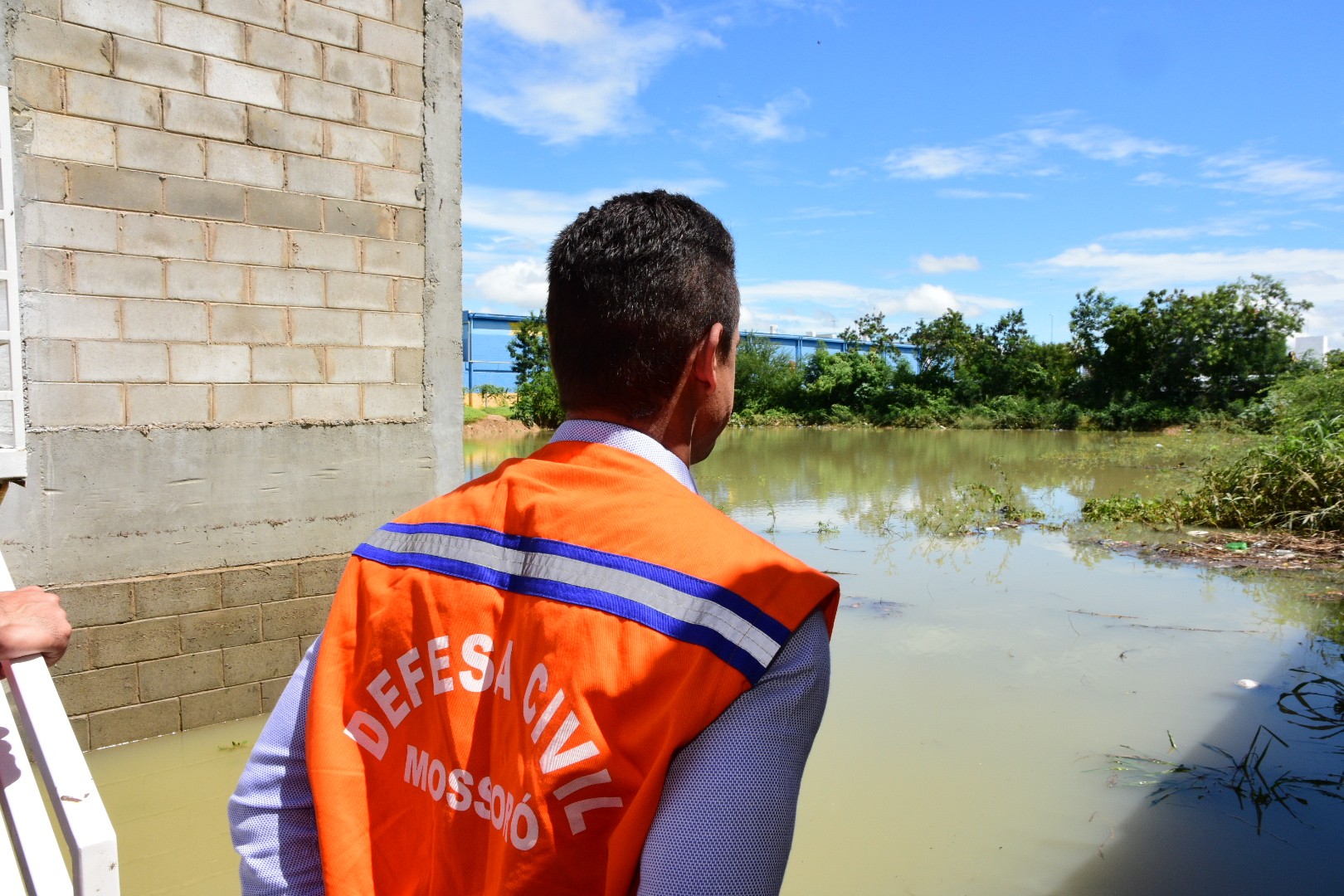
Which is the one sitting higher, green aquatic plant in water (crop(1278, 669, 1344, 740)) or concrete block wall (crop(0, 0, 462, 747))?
concrete block wall (crop(0, 0, 462, 747))

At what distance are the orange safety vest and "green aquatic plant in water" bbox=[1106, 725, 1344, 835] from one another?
144 inches

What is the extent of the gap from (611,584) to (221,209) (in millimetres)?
4093

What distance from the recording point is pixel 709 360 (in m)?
1.06

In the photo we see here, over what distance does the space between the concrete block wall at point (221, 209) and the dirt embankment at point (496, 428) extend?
1837 centimetres

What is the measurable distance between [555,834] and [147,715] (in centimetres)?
410

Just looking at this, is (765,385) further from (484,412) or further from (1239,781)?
(1239,781)

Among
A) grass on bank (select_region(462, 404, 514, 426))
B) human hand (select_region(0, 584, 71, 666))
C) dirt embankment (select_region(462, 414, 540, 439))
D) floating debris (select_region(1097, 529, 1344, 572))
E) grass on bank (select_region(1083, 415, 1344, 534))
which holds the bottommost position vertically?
dirt embankment (select_region(462, 414, 540, 439))

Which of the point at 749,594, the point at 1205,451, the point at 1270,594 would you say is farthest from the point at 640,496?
the point at 1205,451

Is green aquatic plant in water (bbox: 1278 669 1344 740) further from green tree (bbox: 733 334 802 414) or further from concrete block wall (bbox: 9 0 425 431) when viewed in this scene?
green tree (bbox: 733 334 802 414)

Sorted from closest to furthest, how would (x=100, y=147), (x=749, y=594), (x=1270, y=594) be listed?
(x=749, y=594)
(x=100, y=147)
(x=1270, y=594)

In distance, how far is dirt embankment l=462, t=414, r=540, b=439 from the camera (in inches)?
924

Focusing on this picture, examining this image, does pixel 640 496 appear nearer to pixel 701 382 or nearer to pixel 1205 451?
pixel 701 382

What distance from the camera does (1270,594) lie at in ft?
22.7

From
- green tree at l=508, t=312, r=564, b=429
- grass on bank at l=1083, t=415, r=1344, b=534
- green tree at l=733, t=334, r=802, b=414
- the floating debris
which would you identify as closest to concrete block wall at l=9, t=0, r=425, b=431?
the floating debris
